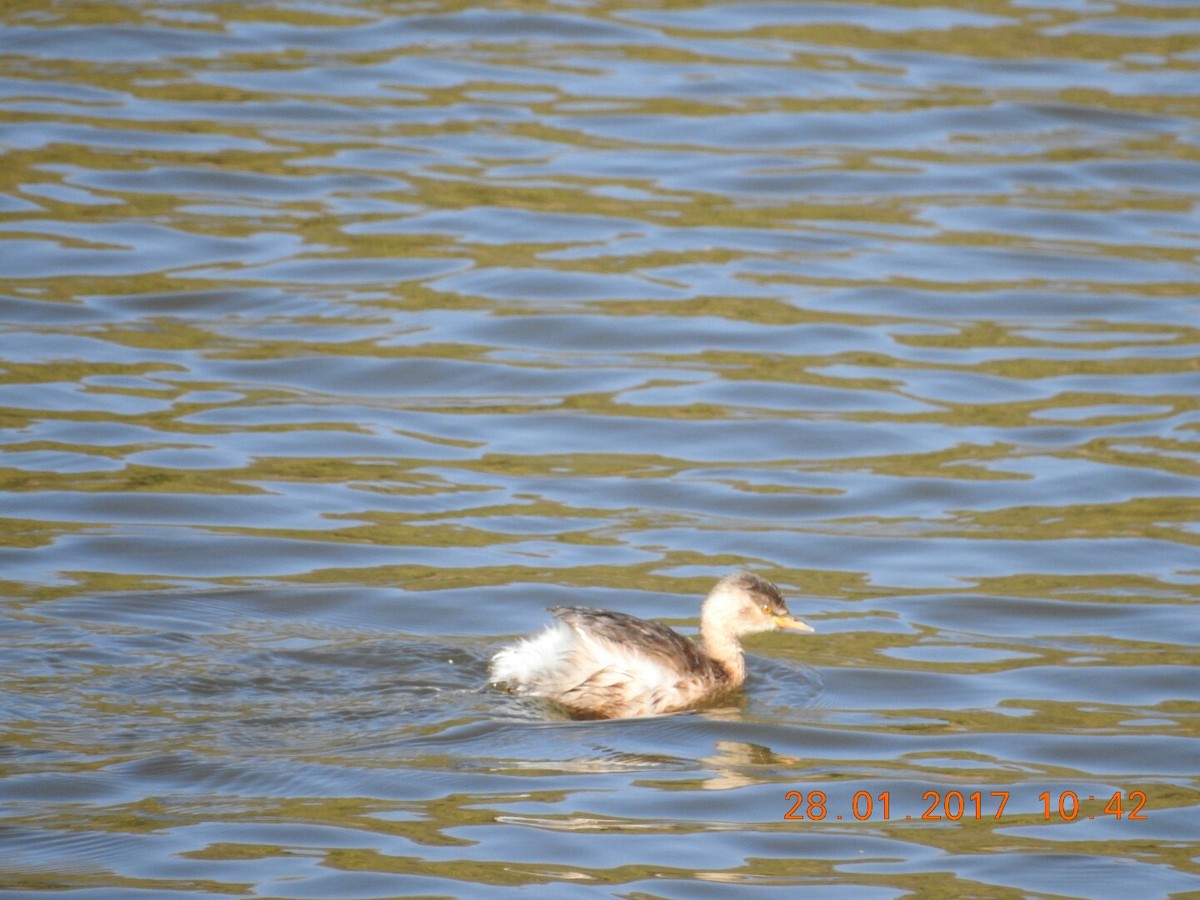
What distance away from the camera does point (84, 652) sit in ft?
22.9

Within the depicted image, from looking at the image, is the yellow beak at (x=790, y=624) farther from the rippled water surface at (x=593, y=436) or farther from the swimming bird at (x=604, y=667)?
the swimming bird at (x=604, y=667)

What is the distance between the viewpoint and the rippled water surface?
19.7 feet

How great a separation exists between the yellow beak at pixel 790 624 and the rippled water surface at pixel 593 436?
21cm

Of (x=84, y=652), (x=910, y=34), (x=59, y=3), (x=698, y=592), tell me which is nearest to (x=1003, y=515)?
(x=698, y=592)

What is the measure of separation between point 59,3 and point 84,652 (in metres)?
10.3

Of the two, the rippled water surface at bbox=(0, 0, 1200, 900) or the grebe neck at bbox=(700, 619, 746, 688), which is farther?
the grebe neck at bbox=(700, 619, 746, 688)
